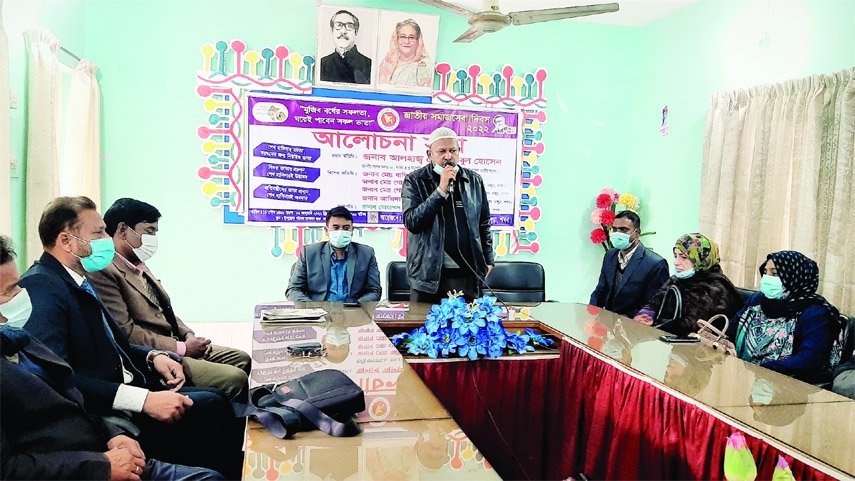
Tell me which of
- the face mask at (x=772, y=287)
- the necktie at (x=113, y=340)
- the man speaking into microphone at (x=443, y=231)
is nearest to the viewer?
the necktie at (x=113, y=340)

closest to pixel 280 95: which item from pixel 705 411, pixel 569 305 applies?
pixel 569 305

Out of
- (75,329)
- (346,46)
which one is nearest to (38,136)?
(75,329)

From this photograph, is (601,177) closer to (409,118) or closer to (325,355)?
(409,118)

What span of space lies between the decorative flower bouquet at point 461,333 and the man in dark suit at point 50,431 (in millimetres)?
874

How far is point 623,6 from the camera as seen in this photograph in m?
4.58

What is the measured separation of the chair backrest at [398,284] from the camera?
3.40 metres

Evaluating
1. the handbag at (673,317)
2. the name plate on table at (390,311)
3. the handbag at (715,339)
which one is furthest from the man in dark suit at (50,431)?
the handbag at (673,317)

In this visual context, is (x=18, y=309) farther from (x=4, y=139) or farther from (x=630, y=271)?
(x=630, y=271)

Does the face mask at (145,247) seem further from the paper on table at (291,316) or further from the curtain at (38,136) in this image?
the curtain at (38,136)

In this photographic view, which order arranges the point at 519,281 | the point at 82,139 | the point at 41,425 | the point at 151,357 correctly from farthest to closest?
1. the point at 82,139
2. the point at 519,281
3. the point at 151,357
4. the point at 41,425

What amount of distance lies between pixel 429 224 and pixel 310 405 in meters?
1.74

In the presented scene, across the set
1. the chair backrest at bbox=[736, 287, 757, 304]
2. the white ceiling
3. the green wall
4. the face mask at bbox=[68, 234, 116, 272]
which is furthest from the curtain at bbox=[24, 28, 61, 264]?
the chair backrest at bbox=[736, 287, 757, 304]

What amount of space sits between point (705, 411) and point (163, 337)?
2.11 m

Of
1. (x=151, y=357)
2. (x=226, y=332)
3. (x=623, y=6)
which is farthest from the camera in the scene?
(x=623, y=6)
